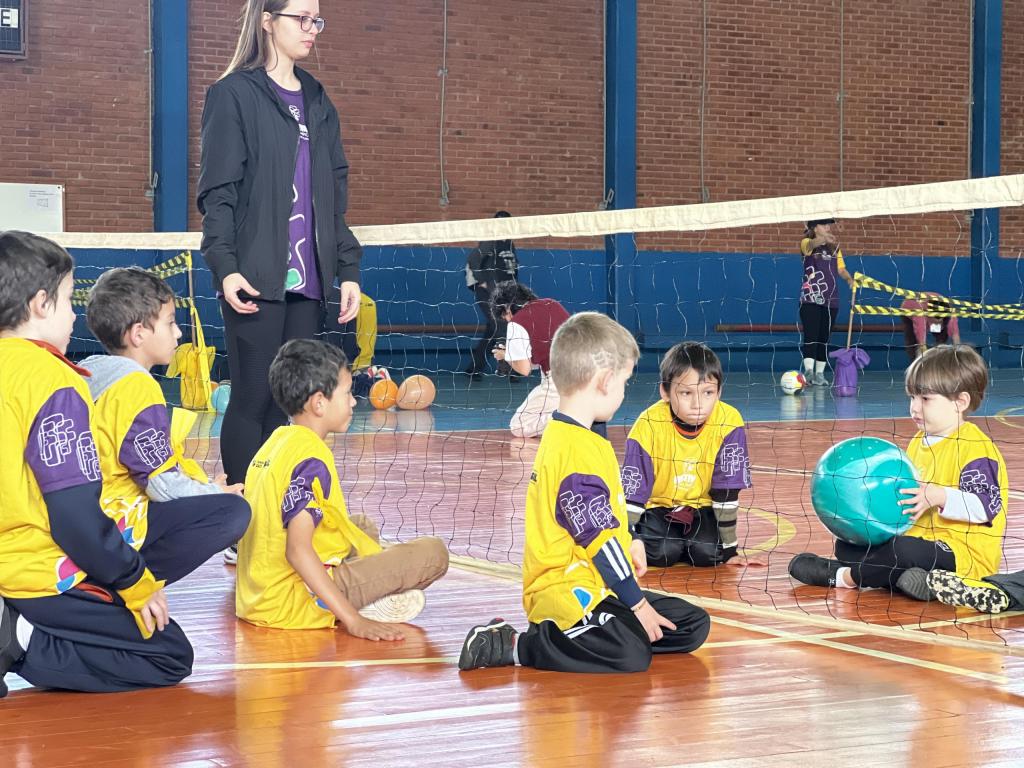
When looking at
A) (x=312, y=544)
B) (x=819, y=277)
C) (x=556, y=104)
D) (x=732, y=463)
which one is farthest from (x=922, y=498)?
(x=556, y=104)

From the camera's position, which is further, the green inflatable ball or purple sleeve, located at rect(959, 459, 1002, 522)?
the green inflatable ball

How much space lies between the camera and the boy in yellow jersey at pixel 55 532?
287 cm

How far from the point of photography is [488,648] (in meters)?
3.34

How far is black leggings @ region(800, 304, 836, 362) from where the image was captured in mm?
14891

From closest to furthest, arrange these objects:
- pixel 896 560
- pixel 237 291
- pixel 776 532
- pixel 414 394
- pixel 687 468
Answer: pixel 896 560, pixel 237 291, pixel 687 468, pixel 776 532, pixel 414 394

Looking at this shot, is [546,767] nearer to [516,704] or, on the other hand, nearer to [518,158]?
[516,704]

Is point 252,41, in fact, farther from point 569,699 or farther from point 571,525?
point 569,699

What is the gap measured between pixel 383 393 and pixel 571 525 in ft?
29.3

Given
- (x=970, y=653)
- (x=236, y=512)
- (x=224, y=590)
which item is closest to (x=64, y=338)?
(x=236, y=512)

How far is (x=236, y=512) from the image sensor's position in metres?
3.47

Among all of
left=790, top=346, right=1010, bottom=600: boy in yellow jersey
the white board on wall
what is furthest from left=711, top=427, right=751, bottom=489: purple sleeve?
the white board on wall

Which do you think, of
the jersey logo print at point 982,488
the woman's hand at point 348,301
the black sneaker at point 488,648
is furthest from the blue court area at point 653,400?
the black sneaker at point 488,648

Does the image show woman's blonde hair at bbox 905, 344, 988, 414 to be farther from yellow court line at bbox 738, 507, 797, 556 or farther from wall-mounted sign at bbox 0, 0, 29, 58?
wall-mounted sign at bbox 0, 0, 29, 58

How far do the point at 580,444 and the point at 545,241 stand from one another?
42.1 feet
